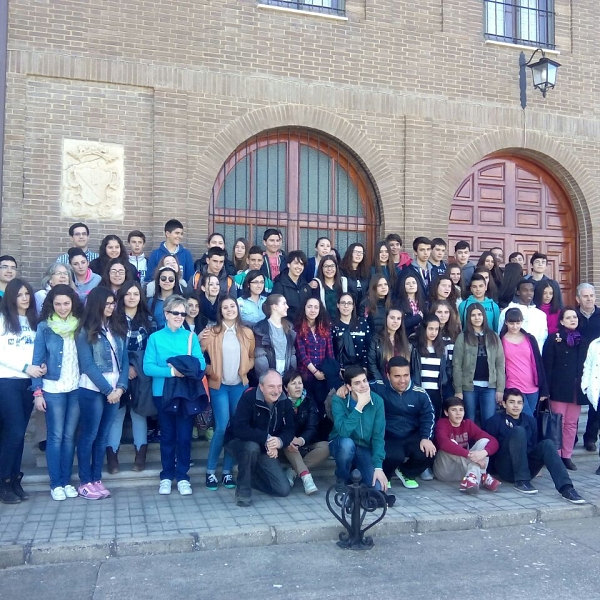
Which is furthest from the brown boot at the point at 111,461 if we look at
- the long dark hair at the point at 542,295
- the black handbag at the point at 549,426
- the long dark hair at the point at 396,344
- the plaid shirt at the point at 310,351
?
the long dark hair at the point at 542,295

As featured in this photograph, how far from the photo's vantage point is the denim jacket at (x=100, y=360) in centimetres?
609

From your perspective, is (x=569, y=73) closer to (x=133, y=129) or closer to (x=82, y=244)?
(x=133, y=129)

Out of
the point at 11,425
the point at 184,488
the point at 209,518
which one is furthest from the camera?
the point at 184,488

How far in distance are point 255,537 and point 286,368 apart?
6.34 feet

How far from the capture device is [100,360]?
20.4 feet

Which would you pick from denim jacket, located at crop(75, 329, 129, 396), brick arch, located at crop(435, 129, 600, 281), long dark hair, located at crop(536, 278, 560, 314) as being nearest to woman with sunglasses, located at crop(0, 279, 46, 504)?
denim jacket, located at crop(75, 329, 129, 396)

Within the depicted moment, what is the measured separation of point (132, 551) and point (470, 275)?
5403 millimetres

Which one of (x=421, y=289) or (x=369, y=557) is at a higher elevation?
(x=421, y=289)

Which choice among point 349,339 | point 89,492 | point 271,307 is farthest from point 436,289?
point 89,492

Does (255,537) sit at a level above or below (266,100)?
below

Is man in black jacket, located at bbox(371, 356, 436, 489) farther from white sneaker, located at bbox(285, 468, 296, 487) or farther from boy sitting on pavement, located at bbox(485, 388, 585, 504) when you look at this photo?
white sneaker, located at bbox(285, 468, 296, 487)

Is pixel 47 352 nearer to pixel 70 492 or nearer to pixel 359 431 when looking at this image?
pixel 70 492

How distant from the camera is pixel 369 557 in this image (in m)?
5.16

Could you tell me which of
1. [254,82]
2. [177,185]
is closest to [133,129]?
[177,185]
